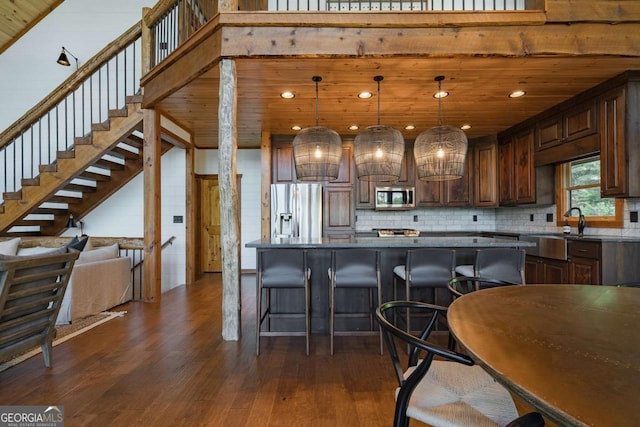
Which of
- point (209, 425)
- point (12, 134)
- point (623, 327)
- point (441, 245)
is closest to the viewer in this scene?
point (623, 327)

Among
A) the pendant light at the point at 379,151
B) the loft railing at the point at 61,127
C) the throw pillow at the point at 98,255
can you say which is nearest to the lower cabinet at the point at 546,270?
the pendant light at the point at 379,151

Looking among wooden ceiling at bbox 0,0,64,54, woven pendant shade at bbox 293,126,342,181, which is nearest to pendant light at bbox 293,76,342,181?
woven pendant shade at bbox 293,126,342,181

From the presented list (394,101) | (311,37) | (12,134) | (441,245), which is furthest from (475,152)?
(12,134)

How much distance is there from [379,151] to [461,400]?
1980mm

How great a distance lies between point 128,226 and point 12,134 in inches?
81.2

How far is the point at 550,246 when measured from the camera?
384 centimetres

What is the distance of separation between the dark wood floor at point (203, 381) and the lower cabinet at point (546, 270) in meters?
2.43

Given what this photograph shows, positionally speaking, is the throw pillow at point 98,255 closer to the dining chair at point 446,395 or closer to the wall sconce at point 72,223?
the wall sconce at point 72,223

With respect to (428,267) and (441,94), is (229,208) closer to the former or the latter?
(428,267)

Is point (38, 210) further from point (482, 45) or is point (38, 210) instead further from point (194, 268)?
point (482, 45)

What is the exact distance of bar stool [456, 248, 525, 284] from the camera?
8.51 ft

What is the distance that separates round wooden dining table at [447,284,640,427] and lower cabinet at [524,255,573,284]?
2.58m

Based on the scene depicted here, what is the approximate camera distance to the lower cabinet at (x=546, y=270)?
3.65 m

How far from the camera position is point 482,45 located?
8.94ft
